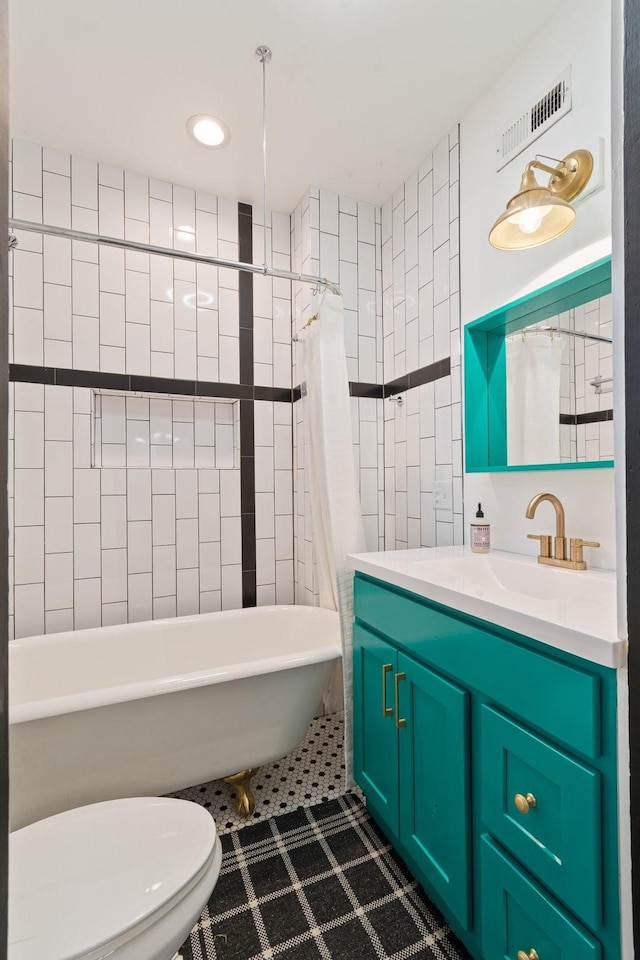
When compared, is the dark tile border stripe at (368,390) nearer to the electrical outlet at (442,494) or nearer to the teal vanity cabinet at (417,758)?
the electrical outlet at (442,494)

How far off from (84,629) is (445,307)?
7.16ft

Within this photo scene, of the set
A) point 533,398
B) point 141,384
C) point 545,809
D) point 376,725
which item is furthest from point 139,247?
point 545,809

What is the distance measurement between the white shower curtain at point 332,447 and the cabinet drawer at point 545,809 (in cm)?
92

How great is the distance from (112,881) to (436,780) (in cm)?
77

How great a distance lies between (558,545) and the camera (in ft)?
4.56

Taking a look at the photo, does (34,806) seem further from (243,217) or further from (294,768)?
(243,217)

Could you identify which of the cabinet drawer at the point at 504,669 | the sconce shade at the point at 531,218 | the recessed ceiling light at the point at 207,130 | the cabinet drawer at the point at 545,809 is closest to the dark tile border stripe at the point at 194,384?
the sconce shade at the point at 531,218

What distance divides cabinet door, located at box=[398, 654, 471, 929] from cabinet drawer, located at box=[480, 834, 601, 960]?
0.22 ft

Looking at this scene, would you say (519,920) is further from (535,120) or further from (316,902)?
(535,120)

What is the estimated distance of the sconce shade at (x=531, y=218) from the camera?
49.3 inches

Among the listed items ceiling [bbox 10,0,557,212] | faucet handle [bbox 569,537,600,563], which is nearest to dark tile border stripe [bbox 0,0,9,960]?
faucet handle [bbox 569,537,600,563]

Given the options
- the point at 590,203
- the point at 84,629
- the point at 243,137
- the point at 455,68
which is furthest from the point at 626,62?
the point at 84,629

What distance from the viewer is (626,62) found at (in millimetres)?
449

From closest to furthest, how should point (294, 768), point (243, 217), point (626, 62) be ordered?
1. point (626, 62)
2. point (294, 768)
3. point (243, 217)
